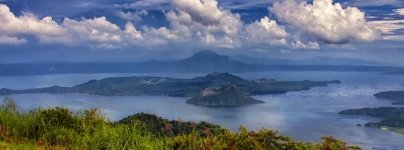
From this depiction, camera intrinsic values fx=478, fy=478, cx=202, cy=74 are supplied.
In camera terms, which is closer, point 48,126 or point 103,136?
point 103,136

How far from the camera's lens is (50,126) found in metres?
9.17

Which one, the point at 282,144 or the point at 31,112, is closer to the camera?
the point at 282,144

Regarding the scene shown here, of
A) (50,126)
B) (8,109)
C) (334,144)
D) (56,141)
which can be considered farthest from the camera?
(8,109)

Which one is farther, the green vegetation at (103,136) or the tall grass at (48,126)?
the tall grass at (48,126)

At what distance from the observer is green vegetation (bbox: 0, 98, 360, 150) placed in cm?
638

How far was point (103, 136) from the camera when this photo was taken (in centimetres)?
723

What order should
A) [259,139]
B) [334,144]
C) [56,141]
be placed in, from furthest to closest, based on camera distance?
[56,141] → [259,139] → [334,144]

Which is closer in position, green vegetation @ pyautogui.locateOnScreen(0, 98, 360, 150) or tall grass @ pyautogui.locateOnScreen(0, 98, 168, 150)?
green vegetation @ pyautogui.locateOnScreen(0, 98, 360, 150)

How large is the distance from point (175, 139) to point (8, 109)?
4.66 m

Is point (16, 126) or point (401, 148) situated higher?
point (16, 126)

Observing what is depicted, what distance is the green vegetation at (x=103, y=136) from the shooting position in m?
6.38

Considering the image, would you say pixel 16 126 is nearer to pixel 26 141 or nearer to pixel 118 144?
pixel 26 141

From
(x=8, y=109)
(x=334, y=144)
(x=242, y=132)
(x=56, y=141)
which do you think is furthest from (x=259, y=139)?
(x=8, y=109)

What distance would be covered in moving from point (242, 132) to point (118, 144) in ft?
6.19
